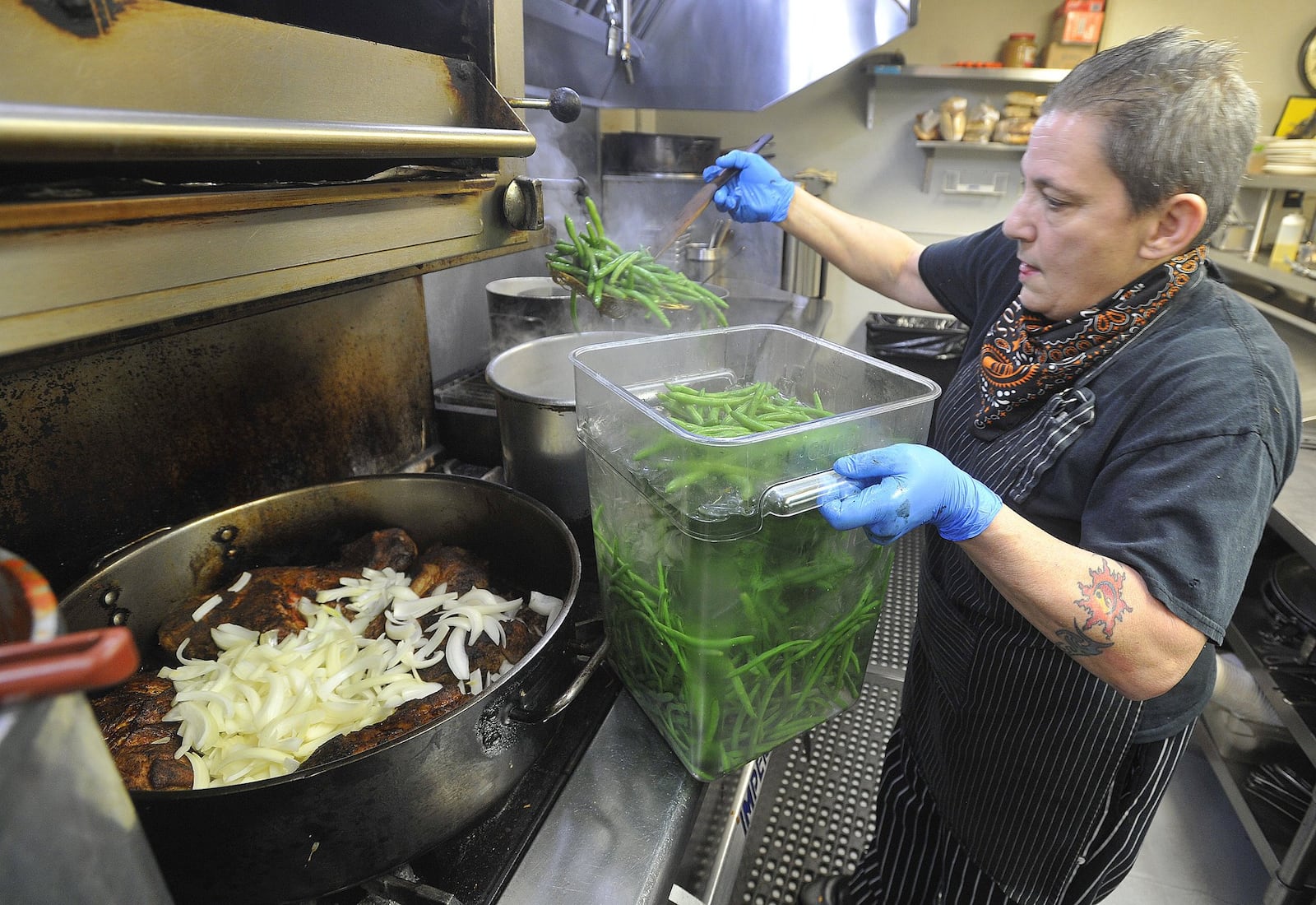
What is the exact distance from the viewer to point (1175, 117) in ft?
3.03

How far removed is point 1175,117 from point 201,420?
1.57 m

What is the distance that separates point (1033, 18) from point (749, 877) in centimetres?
478

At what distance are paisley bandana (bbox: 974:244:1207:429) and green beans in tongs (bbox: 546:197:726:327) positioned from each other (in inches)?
21.4

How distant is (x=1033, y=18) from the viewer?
162 inches

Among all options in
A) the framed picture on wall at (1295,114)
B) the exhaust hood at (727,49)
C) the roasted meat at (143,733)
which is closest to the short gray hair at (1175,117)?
the roasted meat at (143,733)

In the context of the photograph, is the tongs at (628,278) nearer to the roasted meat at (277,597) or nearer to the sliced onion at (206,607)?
the roasted meat at (277,597)

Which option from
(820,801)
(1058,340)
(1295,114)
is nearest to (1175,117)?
(1058,340)

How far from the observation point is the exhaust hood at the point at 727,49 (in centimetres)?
257

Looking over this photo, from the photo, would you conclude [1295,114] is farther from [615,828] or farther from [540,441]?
[615,828]

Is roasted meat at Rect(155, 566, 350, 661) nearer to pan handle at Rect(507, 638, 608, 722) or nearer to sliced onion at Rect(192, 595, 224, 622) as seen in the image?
sliced onion at Rect(192, 595, 224, 622)

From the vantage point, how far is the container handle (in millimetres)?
782

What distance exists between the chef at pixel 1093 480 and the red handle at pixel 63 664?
68cm

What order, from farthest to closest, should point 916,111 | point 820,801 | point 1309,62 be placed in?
1. point 916,111
2. point 1309,62
3. point 820,801

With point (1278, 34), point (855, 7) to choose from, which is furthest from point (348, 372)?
point (1278, 34)
